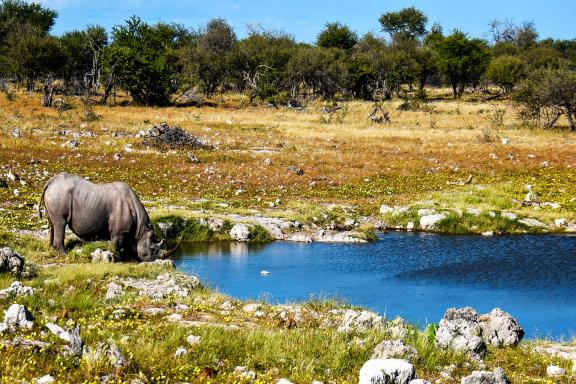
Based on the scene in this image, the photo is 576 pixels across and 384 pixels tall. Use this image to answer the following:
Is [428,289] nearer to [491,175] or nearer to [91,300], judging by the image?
[91,300]

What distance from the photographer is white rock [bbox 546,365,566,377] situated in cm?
1016

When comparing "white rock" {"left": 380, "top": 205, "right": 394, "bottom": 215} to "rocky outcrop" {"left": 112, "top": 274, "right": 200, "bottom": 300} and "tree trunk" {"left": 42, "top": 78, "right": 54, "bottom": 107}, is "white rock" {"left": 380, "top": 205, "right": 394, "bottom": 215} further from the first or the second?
"tree trunk" {"left": 42, "top": 78, "right": 54, "bottom": 107}

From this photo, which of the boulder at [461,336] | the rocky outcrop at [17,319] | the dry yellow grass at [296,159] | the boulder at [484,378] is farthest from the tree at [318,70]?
the boulder at [484,378]

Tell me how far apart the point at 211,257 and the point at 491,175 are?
69.7ft

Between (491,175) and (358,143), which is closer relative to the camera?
(491,175)

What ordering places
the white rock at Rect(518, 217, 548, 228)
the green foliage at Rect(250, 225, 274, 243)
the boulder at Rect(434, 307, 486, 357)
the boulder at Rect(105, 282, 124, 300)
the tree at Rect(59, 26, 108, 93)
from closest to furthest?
the boulder at Rect(434, 307, 486, 357), the boulder at Rect(105, 282, 124, 300), the green foliage at Rect(250, 225, 274, 243), the white rock at Rect(518, 217, 548, 228), the tree at Rect(59, 26, 108, 93)

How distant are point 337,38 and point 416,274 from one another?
100232 mm

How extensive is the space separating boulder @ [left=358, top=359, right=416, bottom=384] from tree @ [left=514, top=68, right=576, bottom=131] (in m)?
49.7

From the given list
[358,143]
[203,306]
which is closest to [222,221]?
[203,306]

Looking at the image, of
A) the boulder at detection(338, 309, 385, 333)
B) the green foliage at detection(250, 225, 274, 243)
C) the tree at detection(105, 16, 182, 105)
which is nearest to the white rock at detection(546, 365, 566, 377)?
the boulder at detection(338, 309, 385, 333)

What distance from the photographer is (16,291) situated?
1163 cm

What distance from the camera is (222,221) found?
2462 centimetres

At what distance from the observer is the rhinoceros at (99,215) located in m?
17.1

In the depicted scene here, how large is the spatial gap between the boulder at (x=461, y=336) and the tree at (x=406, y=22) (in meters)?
131
